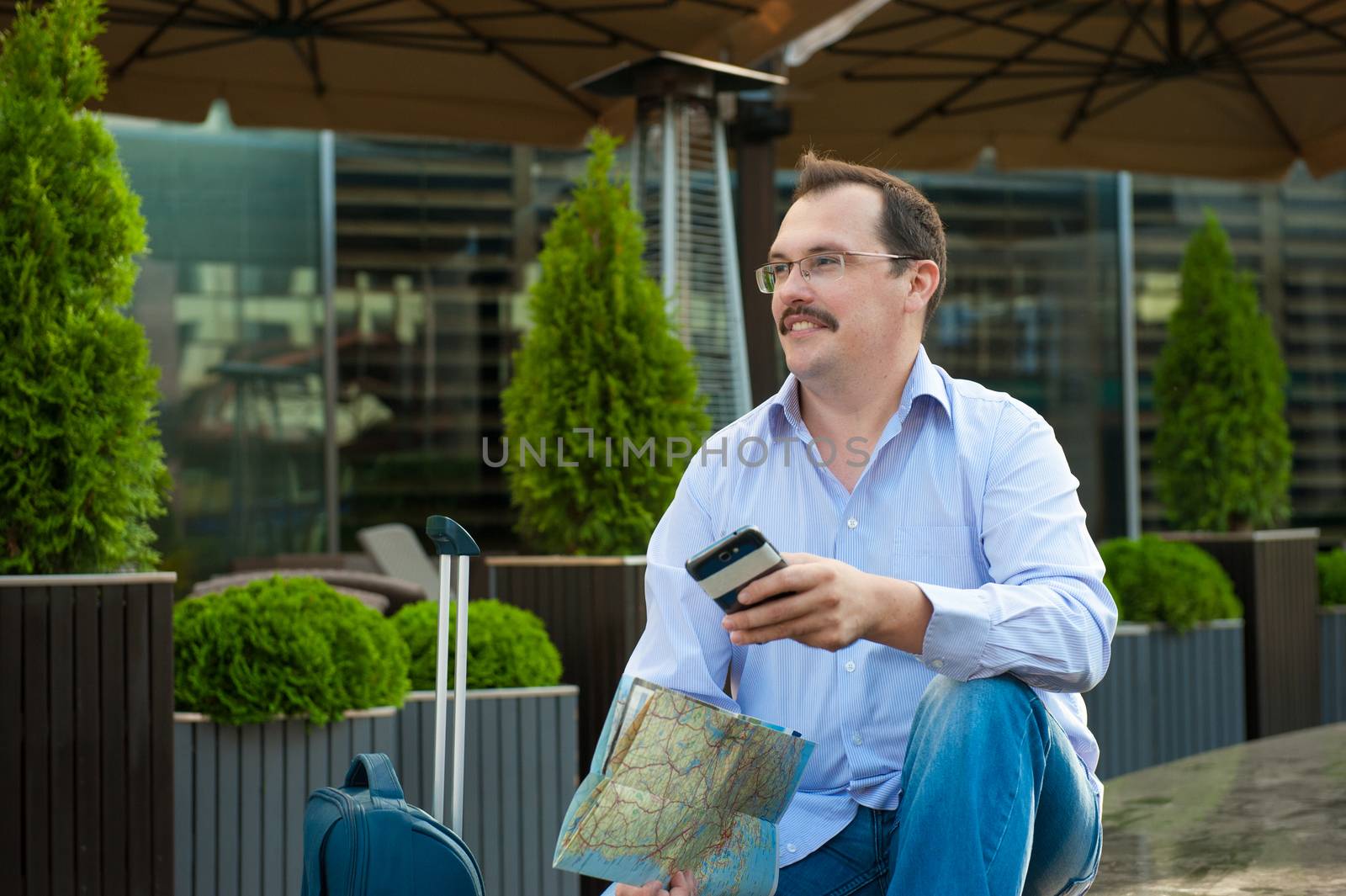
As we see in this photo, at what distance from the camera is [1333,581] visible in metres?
7.06

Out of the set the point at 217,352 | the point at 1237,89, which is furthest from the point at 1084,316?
the point at 217,352

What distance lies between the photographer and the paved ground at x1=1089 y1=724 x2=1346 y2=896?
2918 millimetres

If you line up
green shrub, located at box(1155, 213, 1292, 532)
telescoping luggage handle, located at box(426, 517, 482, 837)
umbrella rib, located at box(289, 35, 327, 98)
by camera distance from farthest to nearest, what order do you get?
green shrub, located at box(1155, 213, 1292, 532)
umbrella rib, located at box(289, 35, 327, 98)
telescoping luggage handle, located at box(426, 517, 482, 837)

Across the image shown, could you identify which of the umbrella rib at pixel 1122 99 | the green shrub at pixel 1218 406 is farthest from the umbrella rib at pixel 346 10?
the green shrub at pixel 1218 406

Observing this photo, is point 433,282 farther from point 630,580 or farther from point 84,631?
point 84,631

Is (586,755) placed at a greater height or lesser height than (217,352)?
lesser

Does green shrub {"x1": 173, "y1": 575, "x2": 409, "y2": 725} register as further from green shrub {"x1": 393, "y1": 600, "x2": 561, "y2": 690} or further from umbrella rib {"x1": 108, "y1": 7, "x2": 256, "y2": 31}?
umbrella rib {"x1": 108, "y1": 7, "x2": 256, "y2": 31}

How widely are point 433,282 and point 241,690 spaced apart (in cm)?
693

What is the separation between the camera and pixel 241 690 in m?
3.26

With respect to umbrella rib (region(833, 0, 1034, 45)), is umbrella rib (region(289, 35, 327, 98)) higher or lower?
lower

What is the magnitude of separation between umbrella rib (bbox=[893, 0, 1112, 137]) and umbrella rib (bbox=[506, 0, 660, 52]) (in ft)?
3.93

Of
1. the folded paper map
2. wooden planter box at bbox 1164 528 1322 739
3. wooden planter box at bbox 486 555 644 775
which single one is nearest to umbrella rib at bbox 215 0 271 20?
wooden planter box at bbox 486 555 644 775

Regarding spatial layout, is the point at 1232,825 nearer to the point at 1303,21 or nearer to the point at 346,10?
the point at 1303,21

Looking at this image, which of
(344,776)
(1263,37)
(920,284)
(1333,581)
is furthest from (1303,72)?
(344,776)
